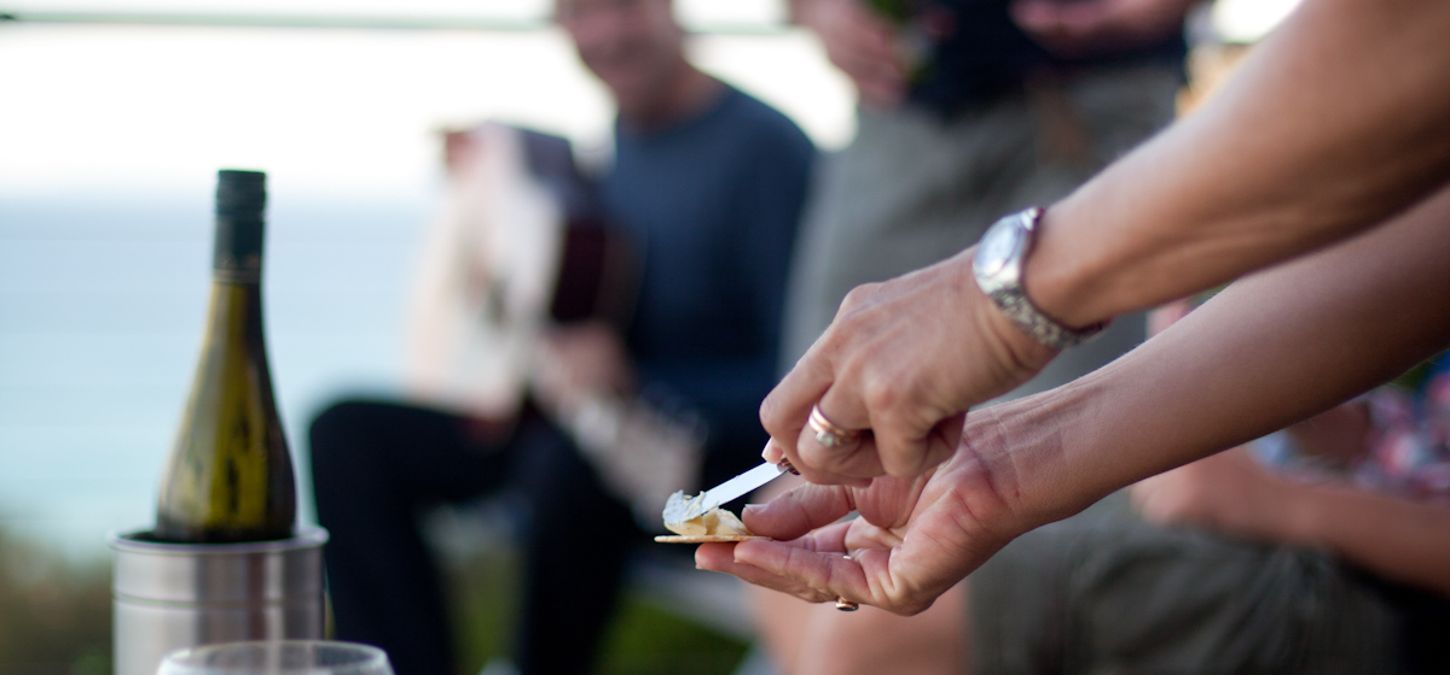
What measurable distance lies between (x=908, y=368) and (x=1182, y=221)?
0.15 m

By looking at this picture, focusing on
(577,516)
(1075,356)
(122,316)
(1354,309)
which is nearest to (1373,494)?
(1075,356)

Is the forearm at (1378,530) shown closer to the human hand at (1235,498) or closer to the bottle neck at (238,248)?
the human hand at (1235,498)

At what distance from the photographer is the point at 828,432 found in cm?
80

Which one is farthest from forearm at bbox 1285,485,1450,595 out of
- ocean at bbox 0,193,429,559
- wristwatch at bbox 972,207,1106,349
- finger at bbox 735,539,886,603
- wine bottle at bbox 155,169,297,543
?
ocean at bbox 0,193,429,559

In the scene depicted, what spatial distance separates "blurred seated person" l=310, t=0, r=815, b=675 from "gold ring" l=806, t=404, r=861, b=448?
1.66 meters

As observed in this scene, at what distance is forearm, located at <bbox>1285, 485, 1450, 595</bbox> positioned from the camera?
142 cm

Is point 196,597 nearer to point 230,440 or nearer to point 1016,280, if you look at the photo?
point 230,440

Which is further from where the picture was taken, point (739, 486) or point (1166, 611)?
point (1166, 611)

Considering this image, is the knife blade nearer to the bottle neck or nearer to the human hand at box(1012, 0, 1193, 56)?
the bottle neck

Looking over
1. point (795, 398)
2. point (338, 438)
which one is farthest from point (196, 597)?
point (338, 438)

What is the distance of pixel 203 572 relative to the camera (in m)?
0.97

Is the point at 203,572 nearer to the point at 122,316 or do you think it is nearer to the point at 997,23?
the point at 997,23

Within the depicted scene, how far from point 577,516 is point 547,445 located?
15 cm

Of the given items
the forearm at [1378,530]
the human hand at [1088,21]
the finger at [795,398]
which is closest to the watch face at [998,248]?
the finger at [795,398]
